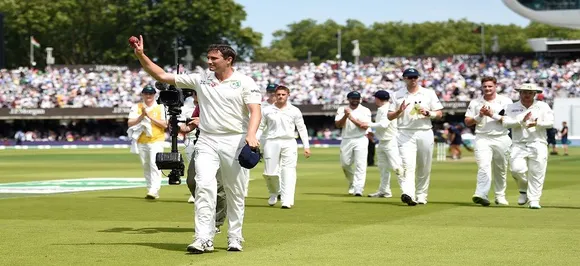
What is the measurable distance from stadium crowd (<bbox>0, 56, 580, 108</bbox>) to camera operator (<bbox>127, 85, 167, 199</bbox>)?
2217 inches

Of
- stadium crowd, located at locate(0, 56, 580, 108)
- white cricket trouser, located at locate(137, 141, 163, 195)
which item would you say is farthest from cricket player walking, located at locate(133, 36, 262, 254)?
stadium crowd, located at locate(0, 56, 580, 108)

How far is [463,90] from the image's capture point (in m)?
78.1

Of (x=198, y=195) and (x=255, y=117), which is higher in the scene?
(x=255, y=117)

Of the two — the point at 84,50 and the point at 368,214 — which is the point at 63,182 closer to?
the point at 368,214

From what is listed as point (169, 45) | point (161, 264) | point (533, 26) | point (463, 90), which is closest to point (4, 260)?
point (161, 264)

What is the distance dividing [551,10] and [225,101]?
227 feet

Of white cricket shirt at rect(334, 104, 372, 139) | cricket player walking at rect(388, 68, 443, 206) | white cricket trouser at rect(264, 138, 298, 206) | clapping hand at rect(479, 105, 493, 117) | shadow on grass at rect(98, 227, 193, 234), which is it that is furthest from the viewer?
white cricket shirt at rect(334, 104, 372, 139)

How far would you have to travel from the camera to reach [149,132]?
20.8 meters

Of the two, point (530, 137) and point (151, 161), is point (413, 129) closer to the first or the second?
point (530, 137)

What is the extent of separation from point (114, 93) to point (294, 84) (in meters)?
13.6

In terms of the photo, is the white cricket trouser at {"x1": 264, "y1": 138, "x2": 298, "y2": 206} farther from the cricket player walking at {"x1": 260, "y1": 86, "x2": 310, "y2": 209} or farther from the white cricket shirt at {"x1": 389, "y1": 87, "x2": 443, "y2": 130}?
the white cricket shirt at {"x1": 389, "y1": 87, "x2": 443, "y2": 130}

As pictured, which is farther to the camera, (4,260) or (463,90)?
(463,90)

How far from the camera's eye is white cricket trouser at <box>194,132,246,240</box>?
38.2 feet

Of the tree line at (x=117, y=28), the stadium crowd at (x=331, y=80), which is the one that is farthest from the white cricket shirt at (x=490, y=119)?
the tree line at (x=117, y=28)
